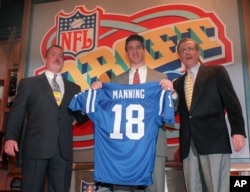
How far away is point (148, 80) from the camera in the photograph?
2305mm

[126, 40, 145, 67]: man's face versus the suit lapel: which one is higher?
[126, 40, 145, 67]: man's face

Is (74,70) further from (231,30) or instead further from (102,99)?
(231,30)

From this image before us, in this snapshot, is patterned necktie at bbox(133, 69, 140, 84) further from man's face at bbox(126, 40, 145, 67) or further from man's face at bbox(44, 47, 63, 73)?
man's face at bbox(44, 47, 63, 73)

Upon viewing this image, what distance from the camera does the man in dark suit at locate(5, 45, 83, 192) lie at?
84.0 inches

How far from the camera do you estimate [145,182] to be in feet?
6.59

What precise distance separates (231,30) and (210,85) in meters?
1.30

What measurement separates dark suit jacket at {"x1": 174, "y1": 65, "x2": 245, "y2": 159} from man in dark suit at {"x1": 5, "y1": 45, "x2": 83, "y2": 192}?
2.77ft

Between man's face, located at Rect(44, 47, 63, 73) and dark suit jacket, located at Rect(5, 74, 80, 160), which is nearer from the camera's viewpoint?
dark suit jacket, located at Rect(5, 74, 80, 160)

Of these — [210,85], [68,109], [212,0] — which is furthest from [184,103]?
[212,0]

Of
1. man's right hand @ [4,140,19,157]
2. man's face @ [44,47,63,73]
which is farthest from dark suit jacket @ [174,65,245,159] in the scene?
man's right hand @ [4,140,19,157]

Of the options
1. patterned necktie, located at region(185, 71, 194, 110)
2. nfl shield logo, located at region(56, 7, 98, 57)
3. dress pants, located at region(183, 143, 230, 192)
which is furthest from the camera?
nfl shield logo, located at region(56, 7, 98, 57)

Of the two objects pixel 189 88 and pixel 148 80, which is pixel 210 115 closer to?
pixel 189 88

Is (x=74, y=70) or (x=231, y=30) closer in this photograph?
(x=231, y=30)

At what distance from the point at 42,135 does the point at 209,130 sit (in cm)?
116
